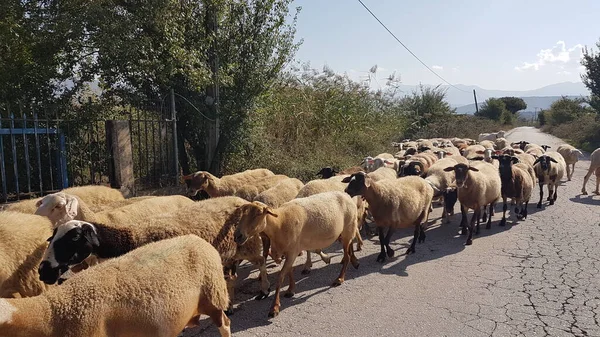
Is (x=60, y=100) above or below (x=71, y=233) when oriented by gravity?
above

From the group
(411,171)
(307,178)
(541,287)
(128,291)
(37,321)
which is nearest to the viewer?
(37,321)

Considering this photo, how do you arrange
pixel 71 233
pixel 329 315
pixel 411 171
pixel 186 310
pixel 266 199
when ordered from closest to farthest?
pixel 186 310
pixel 71 233
pixel 329 315
pixel 266 199
pixel 411 171

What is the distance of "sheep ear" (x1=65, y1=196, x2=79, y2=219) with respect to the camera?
5188 mm

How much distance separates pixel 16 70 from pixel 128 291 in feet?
22.4

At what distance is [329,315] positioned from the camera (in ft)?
16.3

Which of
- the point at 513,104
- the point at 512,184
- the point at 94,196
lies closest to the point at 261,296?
the point at 94,196

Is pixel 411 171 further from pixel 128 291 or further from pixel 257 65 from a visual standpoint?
pixel 128 291

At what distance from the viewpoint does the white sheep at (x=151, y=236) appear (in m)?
3.92

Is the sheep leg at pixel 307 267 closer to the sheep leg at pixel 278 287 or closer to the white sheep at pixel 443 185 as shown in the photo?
the sheep leg at pixel 278 287

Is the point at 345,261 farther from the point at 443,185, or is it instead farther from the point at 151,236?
the point at 443,185

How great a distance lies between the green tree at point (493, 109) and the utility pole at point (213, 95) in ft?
179

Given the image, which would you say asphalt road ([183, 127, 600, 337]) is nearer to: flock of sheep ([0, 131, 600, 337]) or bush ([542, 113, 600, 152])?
flock of sheep ([0, 131, 600, 337])

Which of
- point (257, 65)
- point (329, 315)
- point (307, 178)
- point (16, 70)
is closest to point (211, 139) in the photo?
point (257, 65)

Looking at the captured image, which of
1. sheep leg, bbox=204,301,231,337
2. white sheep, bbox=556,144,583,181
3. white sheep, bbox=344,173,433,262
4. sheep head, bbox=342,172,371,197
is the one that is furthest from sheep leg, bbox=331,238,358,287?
white sheep, bbox=556,144,583,181
